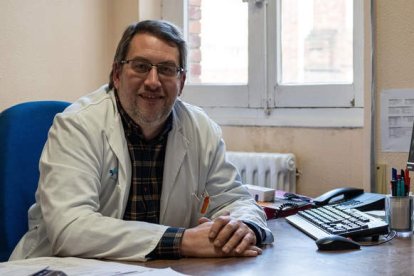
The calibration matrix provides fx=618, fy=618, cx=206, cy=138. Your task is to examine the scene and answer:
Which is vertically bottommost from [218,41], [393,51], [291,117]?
[291,117]

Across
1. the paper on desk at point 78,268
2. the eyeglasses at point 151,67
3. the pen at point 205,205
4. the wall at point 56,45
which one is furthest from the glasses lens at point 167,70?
the wall at point 56,45

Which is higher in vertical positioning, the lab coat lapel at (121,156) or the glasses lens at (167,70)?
the glasses lens at (167,70)

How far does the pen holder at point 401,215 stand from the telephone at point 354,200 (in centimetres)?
27

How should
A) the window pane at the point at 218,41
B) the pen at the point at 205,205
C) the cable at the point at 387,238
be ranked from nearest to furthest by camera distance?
1. the cable at the point at 387,238
2. the pen at the point at 205,205
3. the window pane at the point at 218,41

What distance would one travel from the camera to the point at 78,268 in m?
1.24

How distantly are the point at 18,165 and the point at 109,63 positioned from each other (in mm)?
1297

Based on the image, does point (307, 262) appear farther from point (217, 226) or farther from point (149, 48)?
point (149, 48)

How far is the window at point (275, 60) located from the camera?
2535mm

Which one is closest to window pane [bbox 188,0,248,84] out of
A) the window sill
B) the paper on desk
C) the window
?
the window

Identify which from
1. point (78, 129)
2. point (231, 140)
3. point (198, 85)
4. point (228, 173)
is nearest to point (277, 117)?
point (231, 140)

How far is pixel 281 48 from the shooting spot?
2.71m

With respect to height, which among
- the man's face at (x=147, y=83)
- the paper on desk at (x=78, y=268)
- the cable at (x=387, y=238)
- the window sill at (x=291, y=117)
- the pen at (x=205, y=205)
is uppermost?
the man's face at (x=147, y=83)

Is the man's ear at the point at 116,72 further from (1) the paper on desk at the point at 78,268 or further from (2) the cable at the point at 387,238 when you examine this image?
(2) the cable at the point at 387,238

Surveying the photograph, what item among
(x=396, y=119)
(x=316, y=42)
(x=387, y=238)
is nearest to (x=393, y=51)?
(x=396, y=119)
